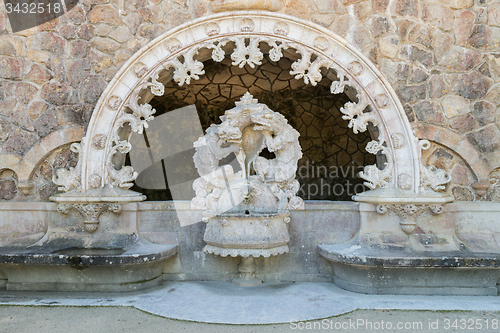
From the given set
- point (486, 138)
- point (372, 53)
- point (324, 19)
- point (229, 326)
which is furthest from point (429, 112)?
Answer: point (229, 326)

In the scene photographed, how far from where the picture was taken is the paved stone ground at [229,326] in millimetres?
2822

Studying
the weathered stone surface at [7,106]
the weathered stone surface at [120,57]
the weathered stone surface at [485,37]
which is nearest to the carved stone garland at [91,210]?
the weathered stone surface at [7,106]

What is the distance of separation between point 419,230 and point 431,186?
1.60 feet

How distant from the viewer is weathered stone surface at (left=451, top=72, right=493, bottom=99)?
3777mm

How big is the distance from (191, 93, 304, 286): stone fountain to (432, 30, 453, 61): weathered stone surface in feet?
5.93

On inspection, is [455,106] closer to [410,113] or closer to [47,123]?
[410,113]

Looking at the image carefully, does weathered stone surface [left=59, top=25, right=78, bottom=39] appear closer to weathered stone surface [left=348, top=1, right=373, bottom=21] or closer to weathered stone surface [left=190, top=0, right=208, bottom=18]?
weathered stone surface [left=190, top=0, right=208, bottom=18]

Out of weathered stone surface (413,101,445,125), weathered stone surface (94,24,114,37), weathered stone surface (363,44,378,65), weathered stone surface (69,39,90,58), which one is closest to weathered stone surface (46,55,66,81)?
weathered stone surface (69,39,90,58)

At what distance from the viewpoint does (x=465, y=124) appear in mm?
3768

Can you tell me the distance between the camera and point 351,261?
342cm

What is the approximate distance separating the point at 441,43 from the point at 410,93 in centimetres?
64

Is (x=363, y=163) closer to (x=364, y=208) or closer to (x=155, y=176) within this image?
(x=364, y=208)

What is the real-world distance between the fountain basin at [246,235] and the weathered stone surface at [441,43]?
2528mm

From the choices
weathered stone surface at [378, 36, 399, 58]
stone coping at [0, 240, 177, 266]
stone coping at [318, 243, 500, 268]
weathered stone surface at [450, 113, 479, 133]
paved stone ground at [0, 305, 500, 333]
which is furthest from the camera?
weathered stone surface at [378, 36, 399, 58]
